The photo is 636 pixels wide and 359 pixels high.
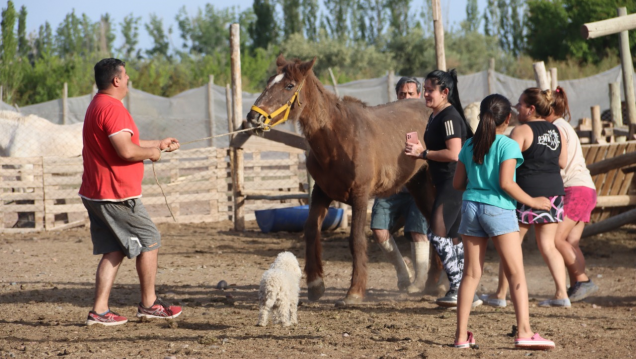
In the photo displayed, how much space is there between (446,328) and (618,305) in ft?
6.79

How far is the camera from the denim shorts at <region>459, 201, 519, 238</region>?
4023mm

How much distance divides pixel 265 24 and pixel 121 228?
47903 millimetres

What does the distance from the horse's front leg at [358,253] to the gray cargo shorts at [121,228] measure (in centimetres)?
171

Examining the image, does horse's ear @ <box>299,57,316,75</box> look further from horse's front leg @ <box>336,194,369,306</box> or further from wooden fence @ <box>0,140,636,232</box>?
wooden fence @ <box>0,140,636,232</box>

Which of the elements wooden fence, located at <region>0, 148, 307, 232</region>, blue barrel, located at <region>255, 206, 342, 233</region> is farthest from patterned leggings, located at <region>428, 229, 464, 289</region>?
wooden fence, located at <region>0, 148, 307, 232</region>

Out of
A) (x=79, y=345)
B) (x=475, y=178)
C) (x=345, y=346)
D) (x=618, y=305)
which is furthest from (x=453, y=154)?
(x=79, y=345)

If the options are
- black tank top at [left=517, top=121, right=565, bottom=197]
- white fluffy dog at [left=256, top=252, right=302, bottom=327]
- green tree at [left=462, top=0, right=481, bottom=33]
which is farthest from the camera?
green tree at [left=462, top=0, right=481, bottom=33]

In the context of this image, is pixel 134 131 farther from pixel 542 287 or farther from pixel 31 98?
pixel 31 98

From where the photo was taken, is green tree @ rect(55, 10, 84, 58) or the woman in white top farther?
green tree @ rect(55, 10, 84, 58)

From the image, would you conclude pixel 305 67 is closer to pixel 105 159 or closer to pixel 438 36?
pixel 105 159

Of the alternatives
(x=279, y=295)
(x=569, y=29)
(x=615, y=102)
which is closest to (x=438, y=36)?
(x=279, y=295)

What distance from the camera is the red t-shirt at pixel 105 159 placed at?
190 inches

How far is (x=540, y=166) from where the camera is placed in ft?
16.4

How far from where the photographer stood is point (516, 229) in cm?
407
